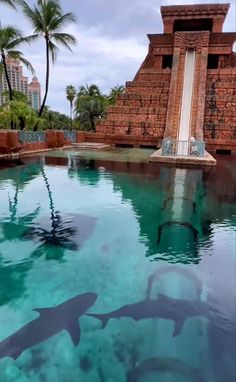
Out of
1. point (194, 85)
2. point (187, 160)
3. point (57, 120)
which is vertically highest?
point (194, 85)

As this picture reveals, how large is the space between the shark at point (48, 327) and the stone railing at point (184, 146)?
10.1 m

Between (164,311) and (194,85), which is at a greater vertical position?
(194,85)

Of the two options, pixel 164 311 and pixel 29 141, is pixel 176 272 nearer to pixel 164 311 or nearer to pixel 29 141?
pixel 164 311

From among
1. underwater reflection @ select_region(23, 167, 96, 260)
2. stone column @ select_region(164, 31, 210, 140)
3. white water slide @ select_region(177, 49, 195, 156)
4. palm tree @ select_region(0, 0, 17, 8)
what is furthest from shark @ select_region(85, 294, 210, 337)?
palm tree @ select_region(0, 0, 17, 8)

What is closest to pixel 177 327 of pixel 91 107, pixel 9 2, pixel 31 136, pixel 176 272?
pixel 176 272

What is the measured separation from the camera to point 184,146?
44.3 feet

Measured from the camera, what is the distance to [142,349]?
2658mm

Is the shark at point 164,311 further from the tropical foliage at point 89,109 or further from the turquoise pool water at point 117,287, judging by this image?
the tropical foliage at point 89,109

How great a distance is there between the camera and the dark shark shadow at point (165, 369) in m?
2.37

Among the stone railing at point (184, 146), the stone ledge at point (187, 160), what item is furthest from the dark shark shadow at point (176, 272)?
the stone railing at point (184, 146)

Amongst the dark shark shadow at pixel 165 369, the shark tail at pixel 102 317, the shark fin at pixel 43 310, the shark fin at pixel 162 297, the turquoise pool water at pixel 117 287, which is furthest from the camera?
the shark fin at pixel 162 297

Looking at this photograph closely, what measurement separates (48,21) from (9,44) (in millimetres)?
3087

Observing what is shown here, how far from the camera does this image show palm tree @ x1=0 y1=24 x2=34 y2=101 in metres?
17.5

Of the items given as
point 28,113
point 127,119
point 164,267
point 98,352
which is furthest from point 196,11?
point 98,352
